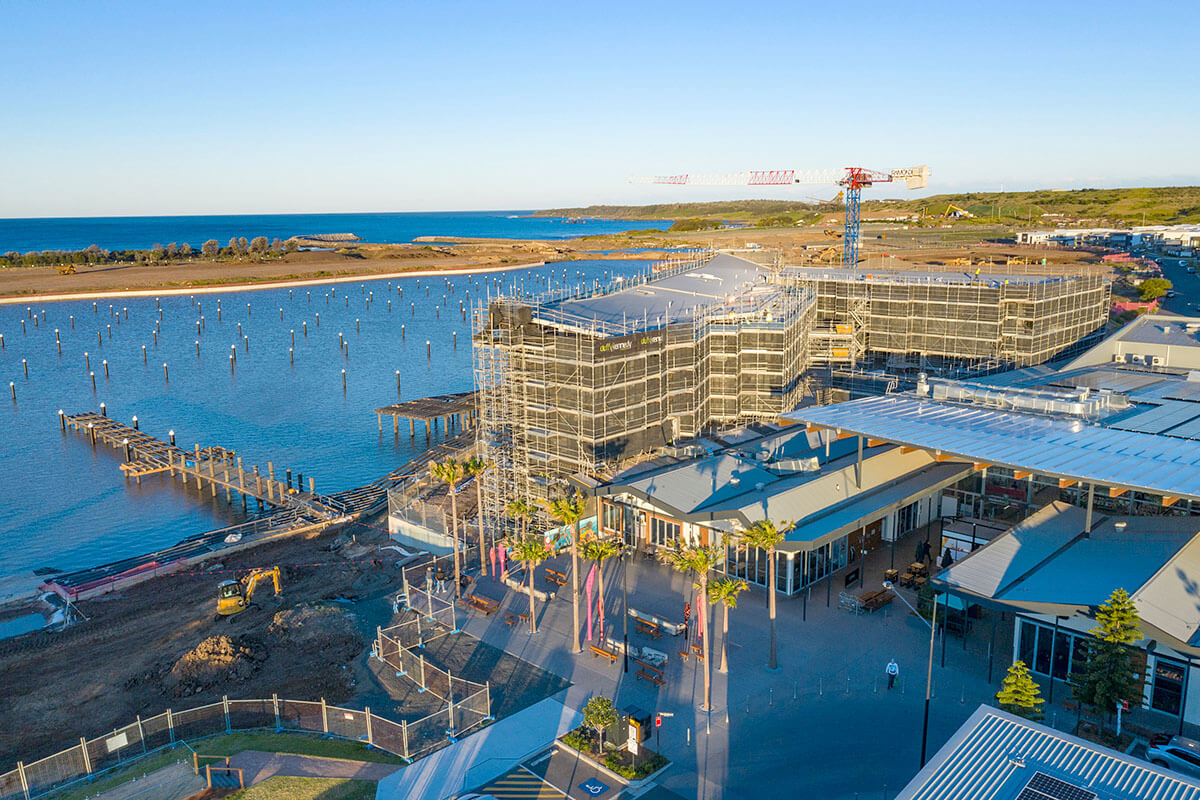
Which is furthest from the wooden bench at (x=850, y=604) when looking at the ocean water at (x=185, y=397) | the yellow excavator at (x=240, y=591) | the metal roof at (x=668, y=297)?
the ocean water at (x=185, y=397)

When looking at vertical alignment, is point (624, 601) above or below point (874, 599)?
above

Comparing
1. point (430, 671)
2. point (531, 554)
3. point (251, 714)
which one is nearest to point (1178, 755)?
point (531, 554)

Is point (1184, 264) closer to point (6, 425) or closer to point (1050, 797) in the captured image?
point (1050, 797)

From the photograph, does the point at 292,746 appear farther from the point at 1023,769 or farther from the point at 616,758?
the point at 1023,769

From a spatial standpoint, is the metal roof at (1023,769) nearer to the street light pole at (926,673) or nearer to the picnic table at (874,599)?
the street light pole at (926,673)

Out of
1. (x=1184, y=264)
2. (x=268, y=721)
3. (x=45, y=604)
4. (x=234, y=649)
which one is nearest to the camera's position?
(x=268, y=721)

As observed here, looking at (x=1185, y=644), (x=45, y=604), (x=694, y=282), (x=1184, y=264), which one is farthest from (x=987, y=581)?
(x=1184, y=264)
